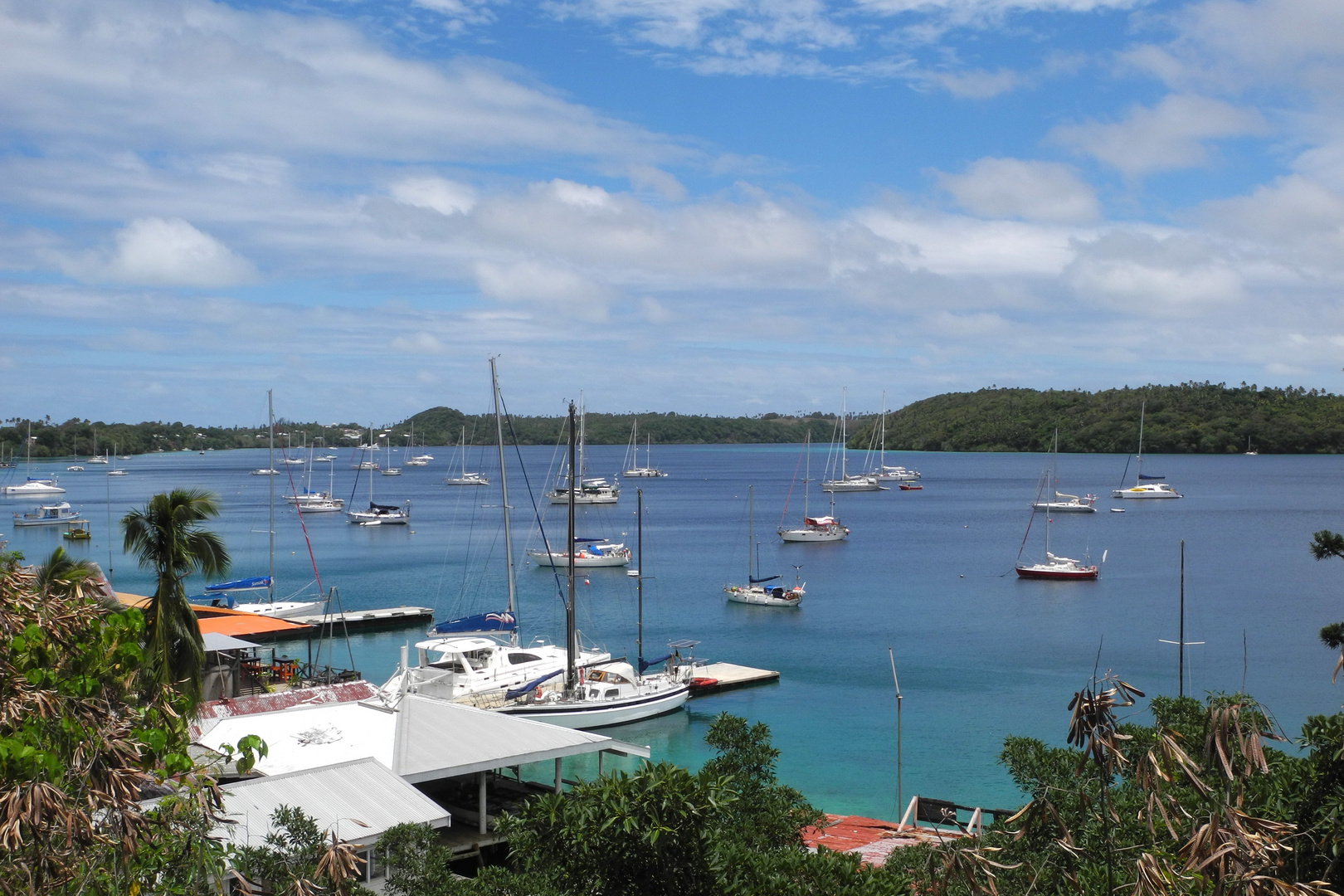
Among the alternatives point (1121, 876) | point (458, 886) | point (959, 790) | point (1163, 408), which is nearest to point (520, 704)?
point (959, 790)

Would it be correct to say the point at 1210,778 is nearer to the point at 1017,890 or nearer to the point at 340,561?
the point at 1017,890

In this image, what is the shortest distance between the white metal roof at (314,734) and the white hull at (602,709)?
9.64 m

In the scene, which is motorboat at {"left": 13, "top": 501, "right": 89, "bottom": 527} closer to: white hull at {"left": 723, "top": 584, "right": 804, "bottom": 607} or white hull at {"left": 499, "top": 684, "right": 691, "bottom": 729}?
white hull at {"left": 723, "top": 584, "right": 804, "bottom": 607}

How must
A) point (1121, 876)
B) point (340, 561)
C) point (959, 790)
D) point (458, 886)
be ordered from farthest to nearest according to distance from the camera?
1. point (340, 561)
2. point (959, 790)
3. point (458, 886)
4. point (1121, 876)

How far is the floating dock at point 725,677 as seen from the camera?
A: 39.6 m

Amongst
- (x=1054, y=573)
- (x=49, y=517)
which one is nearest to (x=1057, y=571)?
(x=1054, y=573)

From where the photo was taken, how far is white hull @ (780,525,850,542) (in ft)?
286

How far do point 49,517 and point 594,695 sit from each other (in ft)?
281

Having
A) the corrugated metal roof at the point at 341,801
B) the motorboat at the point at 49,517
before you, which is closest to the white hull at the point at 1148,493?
the motorboat at the point at 49,517

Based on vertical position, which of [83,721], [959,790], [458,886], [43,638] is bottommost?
[959,790]

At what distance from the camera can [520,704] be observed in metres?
32.5

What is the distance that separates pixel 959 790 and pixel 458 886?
2060 cm

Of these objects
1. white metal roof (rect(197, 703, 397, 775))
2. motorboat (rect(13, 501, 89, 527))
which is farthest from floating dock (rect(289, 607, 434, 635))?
motorboat (rect(13, 501, 89, 527))

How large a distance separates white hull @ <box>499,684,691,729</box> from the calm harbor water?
537 mm
